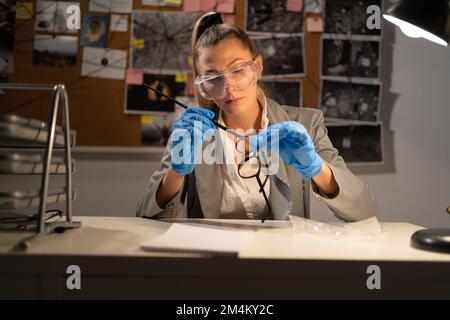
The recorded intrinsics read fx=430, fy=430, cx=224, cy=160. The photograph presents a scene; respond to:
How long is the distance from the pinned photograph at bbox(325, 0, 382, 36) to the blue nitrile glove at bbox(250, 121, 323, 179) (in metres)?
1.27

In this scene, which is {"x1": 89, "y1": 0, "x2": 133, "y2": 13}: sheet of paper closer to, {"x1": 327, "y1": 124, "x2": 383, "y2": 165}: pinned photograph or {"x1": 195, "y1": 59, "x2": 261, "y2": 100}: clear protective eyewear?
{"x1": 195, "y1": 59, "x2": 261, "y2": 100}: clear protective eyewear

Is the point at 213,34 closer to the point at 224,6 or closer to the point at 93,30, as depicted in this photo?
the point at 224,6

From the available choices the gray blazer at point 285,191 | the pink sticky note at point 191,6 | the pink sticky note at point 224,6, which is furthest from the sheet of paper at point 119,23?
the gray blazer at point 285,191

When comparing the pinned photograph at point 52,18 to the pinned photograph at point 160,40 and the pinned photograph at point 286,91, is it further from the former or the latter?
the pinned photograph at point 286,91

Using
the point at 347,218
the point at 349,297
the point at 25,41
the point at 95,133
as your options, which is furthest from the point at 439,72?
the point at 25,41

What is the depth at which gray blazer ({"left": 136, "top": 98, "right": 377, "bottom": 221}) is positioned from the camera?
121 cm

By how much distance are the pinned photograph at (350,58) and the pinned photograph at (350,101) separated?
2.0 inches

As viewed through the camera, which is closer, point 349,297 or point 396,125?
point 349,297

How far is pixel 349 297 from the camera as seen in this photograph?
667mm

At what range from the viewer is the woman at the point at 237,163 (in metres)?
1.20

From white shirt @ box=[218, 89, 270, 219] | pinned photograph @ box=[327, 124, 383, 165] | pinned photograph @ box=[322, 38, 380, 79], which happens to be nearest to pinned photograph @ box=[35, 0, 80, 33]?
white shirt @ box=[218, 89, 270, 219]

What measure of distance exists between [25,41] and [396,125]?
1.88 m

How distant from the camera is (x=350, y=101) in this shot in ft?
7.14
